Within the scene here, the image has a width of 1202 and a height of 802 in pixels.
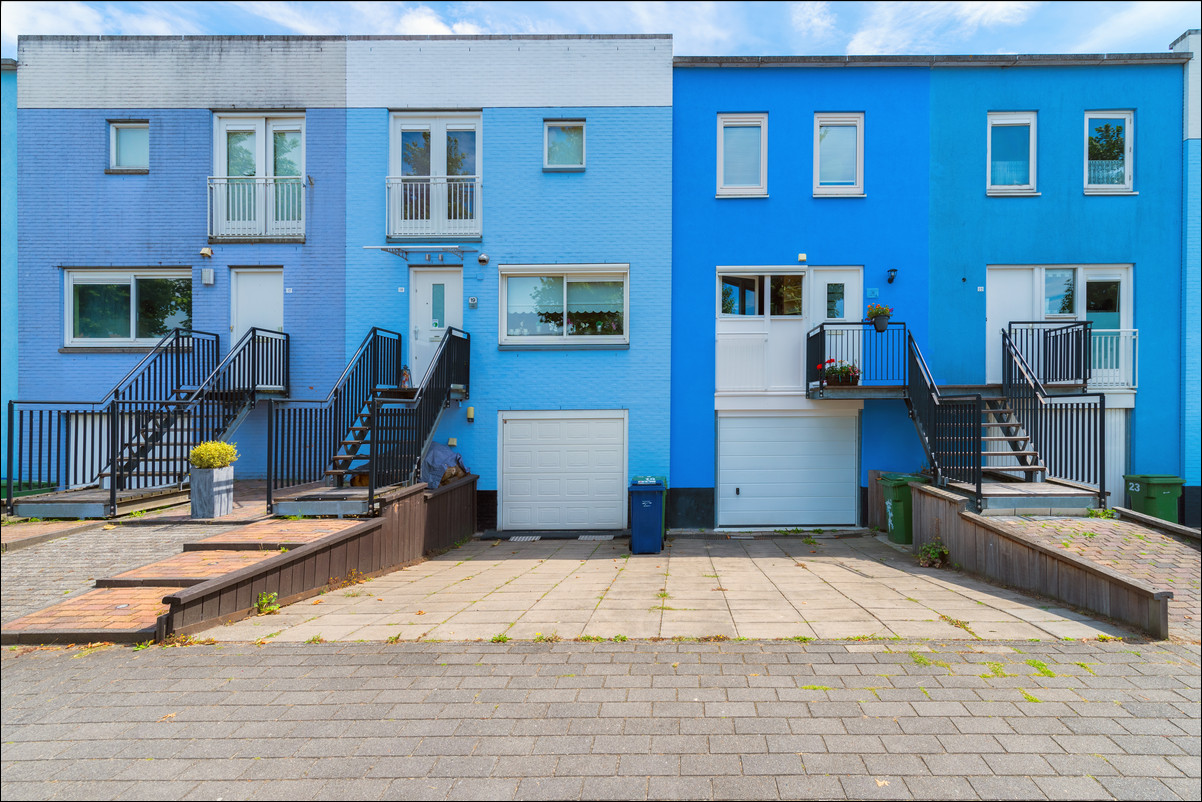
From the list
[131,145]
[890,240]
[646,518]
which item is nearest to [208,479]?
[646,518]

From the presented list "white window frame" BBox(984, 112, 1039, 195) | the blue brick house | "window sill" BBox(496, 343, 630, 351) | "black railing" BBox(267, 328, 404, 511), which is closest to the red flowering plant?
the blue brick house

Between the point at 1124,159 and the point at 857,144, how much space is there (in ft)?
16.3

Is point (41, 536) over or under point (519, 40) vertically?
under

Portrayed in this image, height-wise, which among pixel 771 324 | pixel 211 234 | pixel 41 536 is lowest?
pixel 41 536

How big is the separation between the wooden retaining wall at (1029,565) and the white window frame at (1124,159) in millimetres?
7337

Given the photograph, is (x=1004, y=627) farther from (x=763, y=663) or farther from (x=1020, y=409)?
(x=1020, y=409)

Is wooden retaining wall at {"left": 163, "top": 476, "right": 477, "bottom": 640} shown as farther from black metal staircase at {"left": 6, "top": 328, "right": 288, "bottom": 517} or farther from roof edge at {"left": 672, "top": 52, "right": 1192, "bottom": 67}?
roof edge at {"left": 672, "top": 52, "right": 1192, "bottom": 67}

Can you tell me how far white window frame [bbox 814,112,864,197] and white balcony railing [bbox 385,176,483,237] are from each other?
247 inches

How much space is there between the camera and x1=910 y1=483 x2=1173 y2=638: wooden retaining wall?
483 cm

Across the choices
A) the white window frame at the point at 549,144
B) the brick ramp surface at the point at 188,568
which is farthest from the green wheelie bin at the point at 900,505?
the brick ramp surface at the point at 188,568

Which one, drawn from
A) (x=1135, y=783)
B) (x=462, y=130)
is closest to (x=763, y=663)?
(x=1135, y=783)

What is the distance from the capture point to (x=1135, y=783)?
286 centimetres

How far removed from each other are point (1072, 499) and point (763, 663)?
600 cm

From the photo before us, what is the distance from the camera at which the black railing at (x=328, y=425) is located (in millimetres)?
8469
